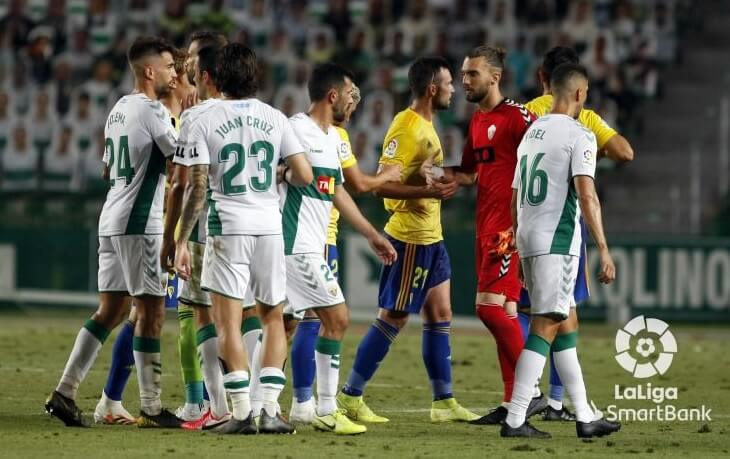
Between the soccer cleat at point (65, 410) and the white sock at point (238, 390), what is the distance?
122cm

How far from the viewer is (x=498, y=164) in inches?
383

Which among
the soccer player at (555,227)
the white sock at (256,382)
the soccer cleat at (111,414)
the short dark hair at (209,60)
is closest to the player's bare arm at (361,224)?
the soccer player at (555,227)

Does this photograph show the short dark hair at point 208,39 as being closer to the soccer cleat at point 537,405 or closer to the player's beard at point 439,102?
the player's beard at point 439,102

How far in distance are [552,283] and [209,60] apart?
2480 millimetres

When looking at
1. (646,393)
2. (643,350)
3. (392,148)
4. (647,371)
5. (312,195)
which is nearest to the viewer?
(312,195)

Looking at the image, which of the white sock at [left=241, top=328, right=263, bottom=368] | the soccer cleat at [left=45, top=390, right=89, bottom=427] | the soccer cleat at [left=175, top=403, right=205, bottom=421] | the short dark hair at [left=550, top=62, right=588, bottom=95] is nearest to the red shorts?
the short dark hair at [left=550, top=62, right=588, bottom=95]

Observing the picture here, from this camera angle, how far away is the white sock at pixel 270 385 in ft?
27.4

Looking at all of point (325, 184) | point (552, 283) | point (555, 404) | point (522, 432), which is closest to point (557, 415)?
point (555, 404)

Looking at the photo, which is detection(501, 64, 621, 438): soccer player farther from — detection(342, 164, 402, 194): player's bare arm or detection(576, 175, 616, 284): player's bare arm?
detection(342, 164, 402, 194): player's bare arm

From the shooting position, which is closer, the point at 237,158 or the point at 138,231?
the point at 237,158

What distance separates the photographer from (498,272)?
9.58 meters

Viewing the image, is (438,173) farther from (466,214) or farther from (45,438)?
(466,214)

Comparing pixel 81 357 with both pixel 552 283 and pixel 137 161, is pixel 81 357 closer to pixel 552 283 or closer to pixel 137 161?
pixel 137 161

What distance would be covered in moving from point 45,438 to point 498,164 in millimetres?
3569
